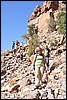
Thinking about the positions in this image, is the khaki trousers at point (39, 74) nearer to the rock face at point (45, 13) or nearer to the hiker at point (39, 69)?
the hiker at point (39, 69)

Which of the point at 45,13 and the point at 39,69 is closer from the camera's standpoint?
the point at 39,69

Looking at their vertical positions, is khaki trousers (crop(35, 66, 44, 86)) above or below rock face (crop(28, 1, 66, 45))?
below

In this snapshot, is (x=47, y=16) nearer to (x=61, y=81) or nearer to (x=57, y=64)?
(x=57, y=64)

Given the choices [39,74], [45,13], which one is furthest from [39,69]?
[45,13]

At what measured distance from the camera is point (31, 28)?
4194 cm

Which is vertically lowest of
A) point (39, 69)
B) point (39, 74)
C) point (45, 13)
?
point (39, 74)

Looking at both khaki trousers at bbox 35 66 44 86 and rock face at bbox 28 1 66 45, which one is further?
rock face at bbox 28 1 66 45

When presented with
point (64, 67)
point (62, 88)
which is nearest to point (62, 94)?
point (62, 88)

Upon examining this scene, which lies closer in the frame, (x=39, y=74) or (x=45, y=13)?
(x=39, y=74)

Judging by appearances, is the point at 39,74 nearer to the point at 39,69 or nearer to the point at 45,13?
the point at 39,69

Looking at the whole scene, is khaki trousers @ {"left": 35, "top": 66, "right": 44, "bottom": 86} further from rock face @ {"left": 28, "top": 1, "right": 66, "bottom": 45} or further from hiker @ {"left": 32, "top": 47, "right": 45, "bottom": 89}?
rock face @ {"left": 28, "top": 1, "right": 66, "bottom": 45}

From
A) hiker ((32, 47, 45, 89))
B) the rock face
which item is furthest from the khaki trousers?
the rock face

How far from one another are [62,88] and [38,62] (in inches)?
73.9

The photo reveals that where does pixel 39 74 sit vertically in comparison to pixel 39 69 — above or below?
below
